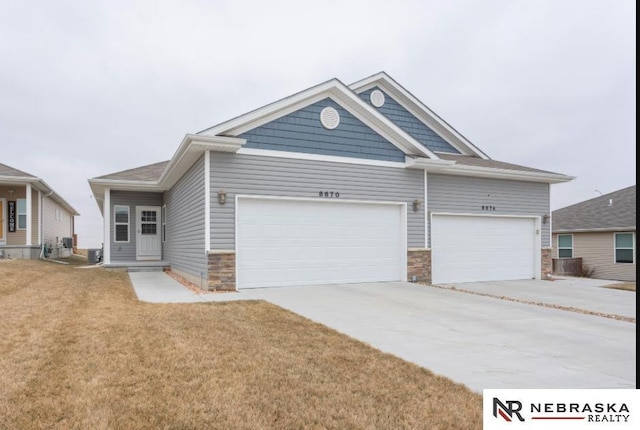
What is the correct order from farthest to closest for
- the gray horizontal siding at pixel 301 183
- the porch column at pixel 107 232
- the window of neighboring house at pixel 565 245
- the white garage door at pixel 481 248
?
the window of neighboring house at pixel 565 245, the porch column at pixel 107 232, the white garage door at pixel 481 248, the gray horizontal siding at pixel 301 183

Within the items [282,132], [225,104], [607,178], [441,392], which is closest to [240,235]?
[282,132]

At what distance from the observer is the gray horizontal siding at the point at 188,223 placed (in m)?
10.2

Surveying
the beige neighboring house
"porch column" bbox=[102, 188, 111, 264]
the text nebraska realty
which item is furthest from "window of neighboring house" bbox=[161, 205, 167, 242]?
the text nebraska realty

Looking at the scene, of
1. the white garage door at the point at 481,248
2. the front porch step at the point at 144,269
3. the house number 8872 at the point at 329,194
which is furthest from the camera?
the front porch step at the point at 144,269

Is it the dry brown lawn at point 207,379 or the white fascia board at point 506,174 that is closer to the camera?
the dry brown lawn at point 207,379

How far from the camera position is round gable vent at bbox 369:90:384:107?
1528cm

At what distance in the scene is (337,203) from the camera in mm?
11148

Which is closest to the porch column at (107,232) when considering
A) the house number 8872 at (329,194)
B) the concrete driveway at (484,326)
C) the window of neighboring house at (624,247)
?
the concrete driveway at (484,326)

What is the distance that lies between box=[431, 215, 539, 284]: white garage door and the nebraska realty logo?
9535mm

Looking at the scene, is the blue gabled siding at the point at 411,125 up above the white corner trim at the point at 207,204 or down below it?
above

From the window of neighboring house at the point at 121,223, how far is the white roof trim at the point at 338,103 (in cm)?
881

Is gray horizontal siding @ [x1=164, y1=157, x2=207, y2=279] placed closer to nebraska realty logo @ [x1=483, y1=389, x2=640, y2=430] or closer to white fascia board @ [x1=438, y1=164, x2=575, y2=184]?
white fascia board @ [x1=438, y1=164, x2=575, y2=184]

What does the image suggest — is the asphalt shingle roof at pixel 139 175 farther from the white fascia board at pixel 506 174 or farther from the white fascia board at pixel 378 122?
the white fascia board at pixel 506 174

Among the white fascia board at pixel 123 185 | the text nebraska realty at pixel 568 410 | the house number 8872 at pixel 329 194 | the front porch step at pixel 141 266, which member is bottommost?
the front porch step at pixel 141 266
